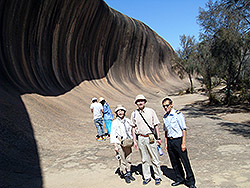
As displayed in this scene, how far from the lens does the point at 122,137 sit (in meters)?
3.76

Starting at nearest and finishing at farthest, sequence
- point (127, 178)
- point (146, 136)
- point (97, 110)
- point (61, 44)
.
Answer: point (146, 136)
point (127, 178)
point (97, 110)
point (61, 44)

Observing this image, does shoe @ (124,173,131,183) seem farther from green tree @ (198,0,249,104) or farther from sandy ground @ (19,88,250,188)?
green tree @ (198,0,249,104)

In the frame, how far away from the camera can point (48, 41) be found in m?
14.4

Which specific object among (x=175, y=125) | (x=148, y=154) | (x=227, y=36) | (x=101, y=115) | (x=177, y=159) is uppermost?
(x=227, y=36)

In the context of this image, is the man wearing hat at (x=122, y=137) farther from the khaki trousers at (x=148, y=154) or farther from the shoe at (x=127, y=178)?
the khaki trousers at (x=148, y=154)

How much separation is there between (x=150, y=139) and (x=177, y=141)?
0.42 m

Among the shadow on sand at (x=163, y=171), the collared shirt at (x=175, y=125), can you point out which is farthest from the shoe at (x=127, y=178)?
the collared shirt at (x=175, y=125)

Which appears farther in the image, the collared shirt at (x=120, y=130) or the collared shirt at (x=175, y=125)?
the collared shirt at (x=120, y=130)

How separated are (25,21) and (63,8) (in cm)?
290

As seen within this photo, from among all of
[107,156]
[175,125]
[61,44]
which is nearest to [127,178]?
[175,125]

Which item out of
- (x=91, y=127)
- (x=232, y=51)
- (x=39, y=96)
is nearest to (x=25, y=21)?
(x=39, y=96)

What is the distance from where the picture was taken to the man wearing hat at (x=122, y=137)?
3762 mm

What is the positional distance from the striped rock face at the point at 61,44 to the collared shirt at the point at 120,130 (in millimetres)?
7977

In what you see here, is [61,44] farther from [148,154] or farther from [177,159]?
[177,159]
